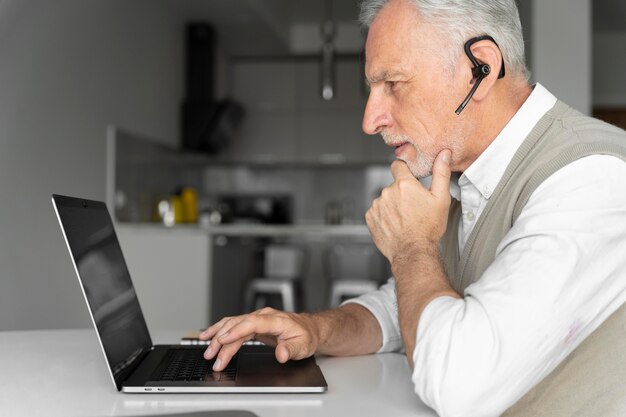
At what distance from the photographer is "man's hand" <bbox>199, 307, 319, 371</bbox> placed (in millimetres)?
1065

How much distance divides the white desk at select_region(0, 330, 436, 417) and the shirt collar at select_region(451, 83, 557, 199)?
13.4 inches

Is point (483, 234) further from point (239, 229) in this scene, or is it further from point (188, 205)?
point (188, 205)

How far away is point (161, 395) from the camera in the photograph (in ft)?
3.09

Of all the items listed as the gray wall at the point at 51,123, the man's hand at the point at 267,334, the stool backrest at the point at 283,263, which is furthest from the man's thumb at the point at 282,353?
the stool backrest at the point at 283,263

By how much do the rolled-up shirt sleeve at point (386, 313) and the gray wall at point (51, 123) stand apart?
2.24 meters

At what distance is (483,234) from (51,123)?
292 cm

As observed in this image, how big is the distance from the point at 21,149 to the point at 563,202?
113 inches

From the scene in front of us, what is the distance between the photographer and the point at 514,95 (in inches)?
44.8

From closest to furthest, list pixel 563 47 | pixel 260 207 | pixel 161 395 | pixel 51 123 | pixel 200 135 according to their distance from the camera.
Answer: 1. pixel 161 395
2. pixel 51 123
3. pixel 563 47
4. pixel 200 135
5. pixel 260 207

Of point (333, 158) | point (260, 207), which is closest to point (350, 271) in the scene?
point (333, 158)

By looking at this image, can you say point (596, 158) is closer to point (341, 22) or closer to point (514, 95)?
point (514, 95)

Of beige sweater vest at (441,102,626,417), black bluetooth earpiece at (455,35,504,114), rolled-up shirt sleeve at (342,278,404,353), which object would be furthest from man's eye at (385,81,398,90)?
rolled-up shirt sleeve at (342,278,404,353)

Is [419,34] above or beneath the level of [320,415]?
above

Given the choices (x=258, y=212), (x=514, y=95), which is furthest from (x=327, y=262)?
(x=514, y=95)
